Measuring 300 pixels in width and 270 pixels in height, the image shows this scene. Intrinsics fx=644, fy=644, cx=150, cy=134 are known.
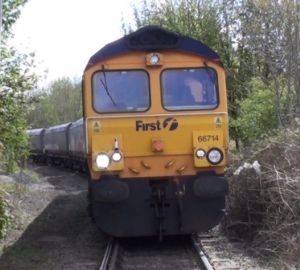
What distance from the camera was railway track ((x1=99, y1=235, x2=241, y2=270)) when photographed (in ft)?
28.2

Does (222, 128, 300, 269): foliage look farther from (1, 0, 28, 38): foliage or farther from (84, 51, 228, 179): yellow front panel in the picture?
(1, 0, 28, 38): foliage

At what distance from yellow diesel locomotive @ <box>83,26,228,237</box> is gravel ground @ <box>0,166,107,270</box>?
853 mm

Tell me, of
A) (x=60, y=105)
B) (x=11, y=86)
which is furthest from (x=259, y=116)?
(x=60, y=105)

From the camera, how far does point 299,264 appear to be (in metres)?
7.67

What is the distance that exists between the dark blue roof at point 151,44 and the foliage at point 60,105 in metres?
59.3

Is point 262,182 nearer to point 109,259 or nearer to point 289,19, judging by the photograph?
point 109,259

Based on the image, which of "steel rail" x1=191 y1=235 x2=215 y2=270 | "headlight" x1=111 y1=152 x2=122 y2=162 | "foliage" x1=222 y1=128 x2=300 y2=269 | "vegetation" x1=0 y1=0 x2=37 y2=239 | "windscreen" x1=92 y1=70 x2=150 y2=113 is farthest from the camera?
"vegetation" x1=0 y1=0 x2=37 y2=239

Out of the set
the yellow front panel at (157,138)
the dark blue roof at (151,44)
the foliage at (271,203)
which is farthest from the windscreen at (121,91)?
the foliage at (271,203)

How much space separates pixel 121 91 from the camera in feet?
32.3

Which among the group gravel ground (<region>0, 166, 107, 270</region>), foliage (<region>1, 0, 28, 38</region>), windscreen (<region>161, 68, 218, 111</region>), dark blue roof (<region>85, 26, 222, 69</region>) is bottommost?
gravel ground (<region>0, 166, 107, 270</region>)

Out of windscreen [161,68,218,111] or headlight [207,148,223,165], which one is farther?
windscreen [161,68,218,111]

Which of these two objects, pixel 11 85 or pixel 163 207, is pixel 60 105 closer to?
pixel 11 85

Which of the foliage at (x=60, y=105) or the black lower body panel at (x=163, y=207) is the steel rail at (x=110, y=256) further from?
the foliage at (x=60, y=105)

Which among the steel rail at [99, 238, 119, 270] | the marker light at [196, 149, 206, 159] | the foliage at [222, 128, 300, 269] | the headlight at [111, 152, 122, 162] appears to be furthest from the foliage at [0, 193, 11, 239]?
the foliage at [222, 128, 300, 269]
